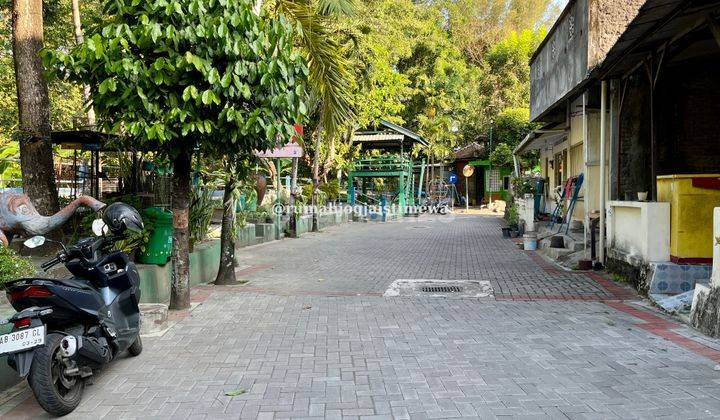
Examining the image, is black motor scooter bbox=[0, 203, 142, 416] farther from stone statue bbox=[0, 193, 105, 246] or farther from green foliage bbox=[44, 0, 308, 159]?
stone statue bbox=[0, 193, 105, 246]

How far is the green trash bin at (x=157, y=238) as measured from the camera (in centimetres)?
722

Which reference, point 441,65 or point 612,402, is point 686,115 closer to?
point 612,402

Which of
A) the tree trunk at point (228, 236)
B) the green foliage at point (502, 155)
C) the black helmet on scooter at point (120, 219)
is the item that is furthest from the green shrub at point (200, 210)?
the green foliage at point (502, 155)

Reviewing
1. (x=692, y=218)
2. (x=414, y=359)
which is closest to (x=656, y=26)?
(x=692, y=218)

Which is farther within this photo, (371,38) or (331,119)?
(371,38)

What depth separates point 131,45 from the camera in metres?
5.77

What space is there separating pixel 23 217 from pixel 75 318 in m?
3.06

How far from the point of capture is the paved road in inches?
154

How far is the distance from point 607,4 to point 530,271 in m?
5.08

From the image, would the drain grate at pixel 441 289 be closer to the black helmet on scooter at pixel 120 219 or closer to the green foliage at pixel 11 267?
the black helmet on scooter at pixel 120 219

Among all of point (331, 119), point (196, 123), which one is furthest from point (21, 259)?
point (331, 119)

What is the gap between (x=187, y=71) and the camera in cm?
571

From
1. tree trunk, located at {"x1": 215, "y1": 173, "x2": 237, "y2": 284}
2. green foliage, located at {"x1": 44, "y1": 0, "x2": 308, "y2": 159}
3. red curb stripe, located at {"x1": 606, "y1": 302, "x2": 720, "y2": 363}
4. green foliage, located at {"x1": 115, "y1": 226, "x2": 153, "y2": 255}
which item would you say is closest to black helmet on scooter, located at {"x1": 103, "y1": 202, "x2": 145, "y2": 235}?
green foliage, located at {"x1": 44, "y1": 0, "x2": 308, "y2": 159}

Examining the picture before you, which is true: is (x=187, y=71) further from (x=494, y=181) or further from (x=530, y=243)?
(x=494, y=181)
